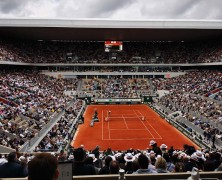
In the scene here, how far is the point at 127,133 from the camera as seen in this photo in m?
28.4

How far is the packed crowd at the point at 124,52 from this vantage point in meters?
61.0

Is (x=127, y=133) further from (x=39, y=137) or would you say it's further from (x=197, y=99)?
(x=197, y=99)

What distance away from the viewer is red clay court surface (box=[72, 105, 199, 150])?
2416cm

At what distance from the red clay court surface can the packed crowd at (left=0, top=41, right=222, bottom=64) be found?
27876mm

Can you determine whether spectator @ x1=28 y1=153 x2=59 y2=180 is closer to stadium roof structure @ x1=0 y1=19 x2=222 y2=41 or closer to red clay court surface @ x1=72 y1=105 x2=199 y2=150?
red clay court surface @ x1=72 y1=105 x2=199 y2=150

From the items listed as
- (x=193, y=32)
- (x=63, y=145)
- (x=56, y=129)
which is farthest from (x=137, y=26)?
(x=63, y=145)

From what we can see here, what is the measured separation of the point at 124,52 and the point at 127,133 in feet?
129

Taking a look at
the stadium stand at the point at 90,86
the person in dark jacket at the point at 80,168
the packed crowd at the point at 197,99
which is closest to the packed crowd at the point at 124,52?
the stadium stand at the point at 90,86

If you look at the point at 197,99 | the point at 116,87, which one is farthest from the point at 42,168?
the point at 116,87

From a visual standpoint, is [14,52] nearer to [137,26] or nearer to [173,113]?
[137,26]

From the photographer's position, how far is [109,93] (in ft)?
178

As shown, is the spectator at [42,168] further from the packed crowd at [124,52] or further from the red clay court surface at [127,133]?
the packed crowd at [124,52]

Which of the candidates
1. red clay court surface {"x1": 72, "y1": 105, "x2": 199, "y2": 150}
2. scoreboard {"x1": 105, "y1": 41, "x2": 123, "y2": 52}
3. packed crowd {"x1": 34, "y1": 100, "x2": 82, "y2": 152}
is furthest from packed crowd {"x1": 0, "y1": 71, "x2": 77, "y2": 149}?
scoreboard {"x1": 105, "y1": 41, "x2": 123, "y2": 52}

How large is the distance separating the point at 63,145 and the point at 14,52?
38.2m
